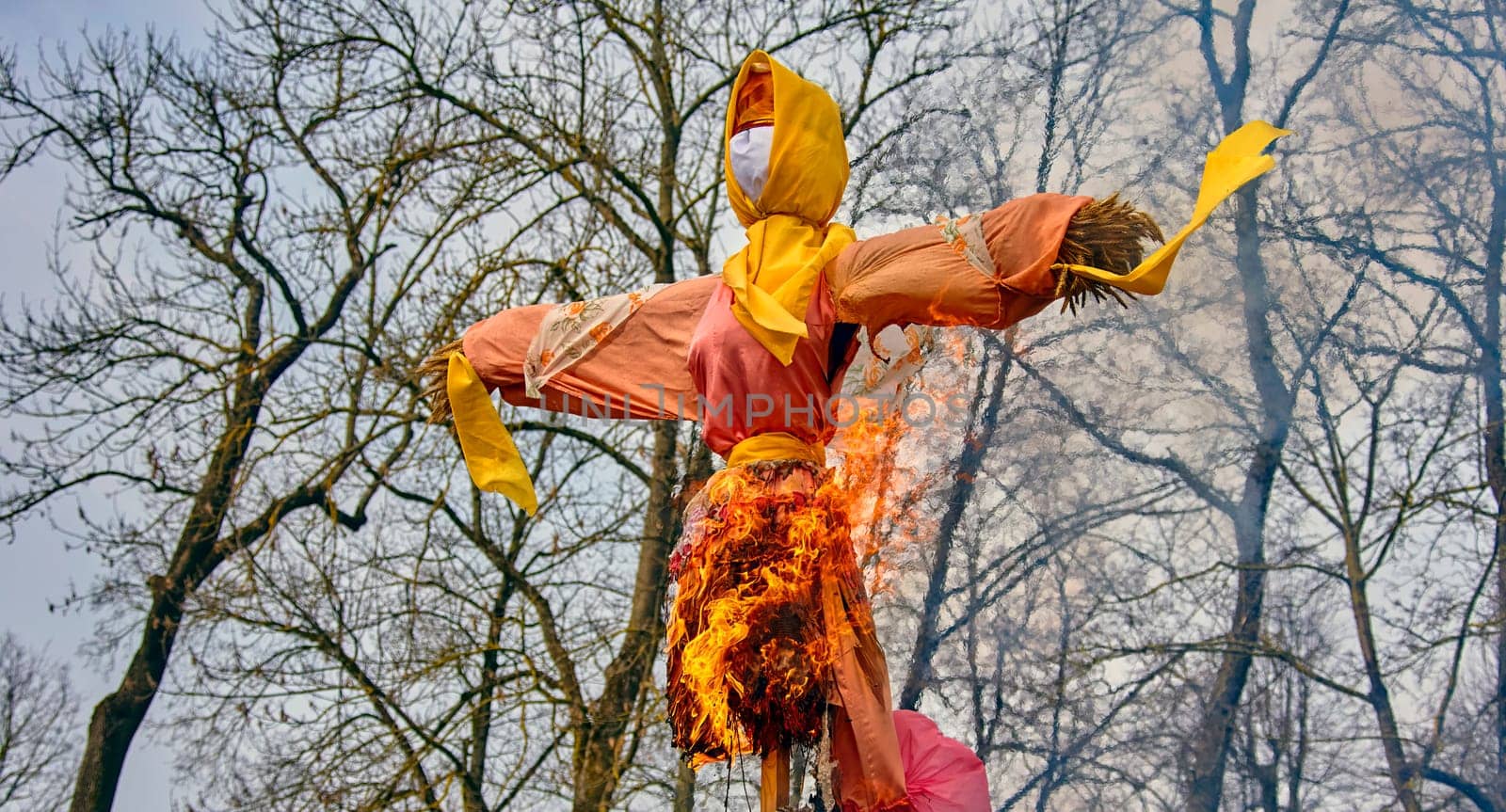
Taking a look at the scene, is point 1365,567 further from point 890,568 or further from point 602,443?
point 602,443

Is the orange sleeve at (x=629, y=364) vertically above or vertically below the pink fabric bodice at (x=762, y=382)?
above

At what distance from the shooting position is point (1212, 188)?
2.08 meters

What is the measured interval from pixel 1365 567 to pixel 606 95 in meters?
3.48

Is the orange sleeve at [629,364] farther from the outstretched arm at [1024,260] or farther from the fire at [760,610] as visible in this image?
the outstretched arm at [1024,260]

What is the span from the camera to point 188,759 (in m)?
5.08

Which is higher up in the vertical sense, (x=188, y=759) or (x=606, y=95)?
(x=606, y=95)

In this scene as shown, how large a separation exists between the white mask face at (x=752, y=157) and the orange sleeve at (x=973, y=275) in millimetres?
318

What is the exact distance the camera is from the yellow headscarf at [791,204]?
2.39 metres

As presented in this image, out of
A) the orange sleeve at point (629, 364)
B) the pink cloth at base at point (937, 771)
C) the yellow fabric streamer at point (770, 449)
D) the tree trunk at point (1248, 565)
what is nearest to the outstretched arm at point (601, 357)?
the orange sleeve at point (629, 364)

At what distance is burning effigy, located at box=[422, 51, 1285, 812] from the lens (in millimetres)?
2178

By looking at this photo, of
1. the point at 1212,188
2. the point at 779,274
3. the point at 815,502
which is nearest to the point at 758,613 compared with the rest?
the point at 815,502

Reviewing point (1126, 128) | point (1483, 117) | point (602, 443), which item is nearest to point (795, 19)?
point (602, 443)

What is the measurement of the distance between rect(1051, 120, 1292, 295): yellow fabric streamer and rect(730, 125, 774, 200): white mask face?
0.58 metres

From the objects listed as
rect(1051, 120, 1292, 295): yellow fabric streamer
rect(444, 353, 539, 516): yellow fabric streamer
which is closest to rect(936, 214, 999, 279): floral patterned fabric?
rect(1051, 120, 1292, 295): yellow fabric streamer
